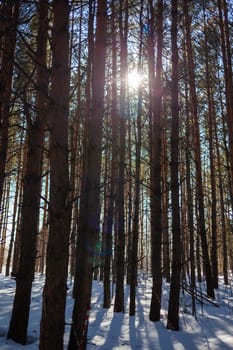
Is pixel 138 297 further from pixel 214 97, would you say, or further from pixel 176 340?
pixel 214 97

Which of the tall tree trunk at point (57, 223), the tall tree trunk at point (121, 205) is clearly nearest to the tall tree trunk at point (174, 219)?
the tall tree trunk at point (121, 205)

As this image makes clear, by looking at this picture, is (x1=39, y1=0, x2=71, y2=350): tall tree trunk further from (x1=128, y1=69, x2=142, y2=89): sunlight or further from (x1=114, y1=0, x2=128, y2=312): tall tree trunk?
(x1=128, y1=69, x2=142, y2=89): sunlight

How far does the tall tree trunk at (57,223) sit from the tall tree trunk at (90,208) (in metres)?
0.73

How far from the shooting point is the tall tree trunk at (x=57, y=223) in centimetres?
233

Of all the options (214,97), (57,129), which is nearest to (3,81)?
(57,129)

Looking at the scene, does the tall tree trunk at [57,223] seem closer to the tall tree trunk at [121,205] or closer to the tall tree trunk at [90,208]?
the tall tree trunk at [90,208]

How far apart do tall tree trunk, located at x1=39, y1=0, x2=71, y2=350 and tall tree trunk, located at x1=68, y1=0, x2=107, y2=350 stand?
73 centimetres

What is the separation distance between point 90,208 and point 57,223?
1.03m

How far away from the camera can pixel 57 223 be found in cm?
232

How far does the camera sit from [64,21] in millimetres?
2582

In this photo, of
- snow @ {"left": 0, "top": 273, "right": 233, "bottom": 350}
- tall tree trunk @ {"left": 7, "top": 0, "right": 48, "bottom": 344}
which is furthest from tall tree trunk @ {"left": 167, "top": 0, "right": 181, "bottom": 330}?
tall tree trunk @ {"left": 7, "top": 0, "right": 48, "bottom": 344}

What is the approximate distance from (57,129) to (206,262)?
7.95 m

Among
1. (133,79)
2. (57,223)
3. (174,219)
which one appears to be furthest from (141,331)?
(133,79)

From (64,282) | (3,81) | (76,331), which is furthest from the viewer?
(3,81)
